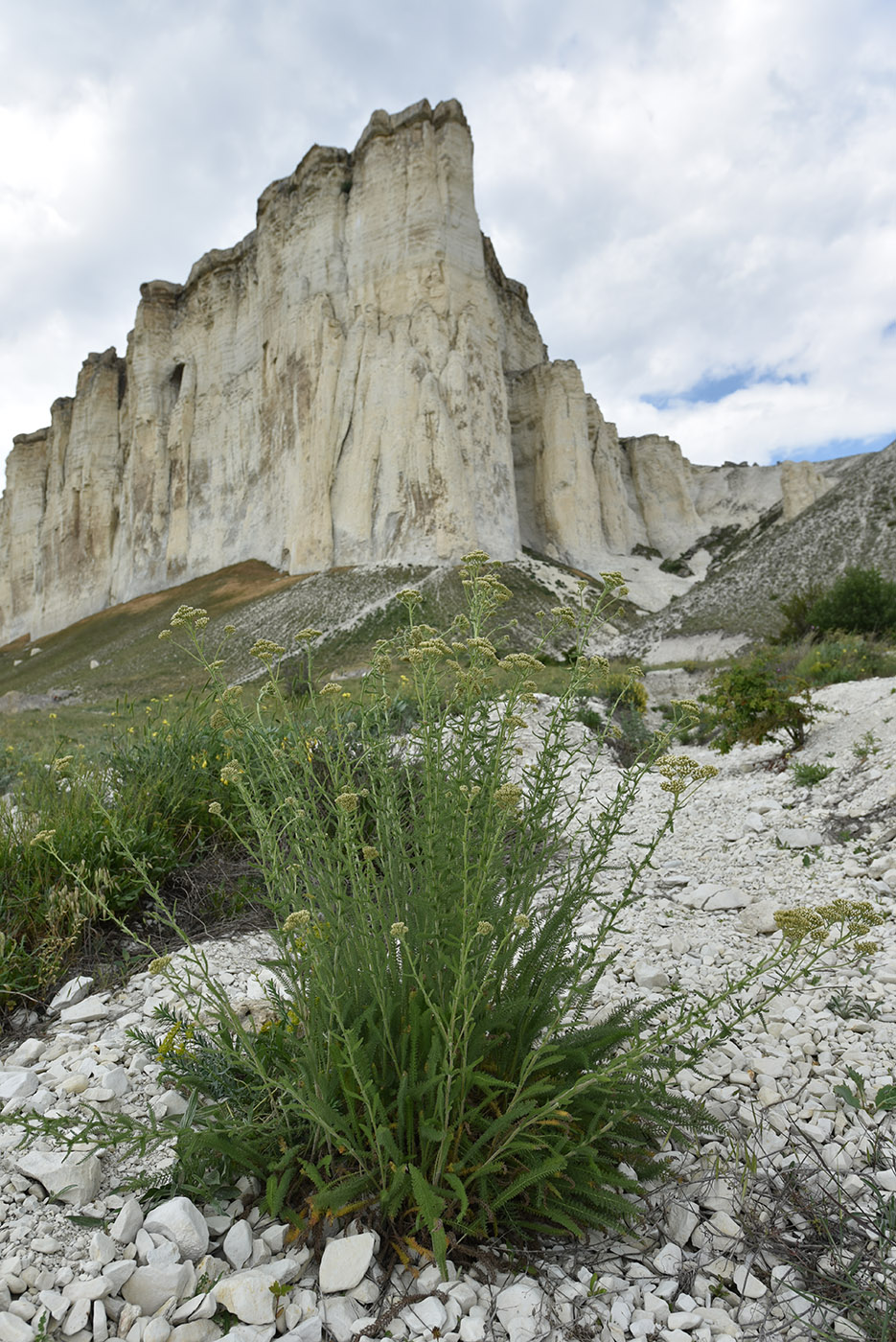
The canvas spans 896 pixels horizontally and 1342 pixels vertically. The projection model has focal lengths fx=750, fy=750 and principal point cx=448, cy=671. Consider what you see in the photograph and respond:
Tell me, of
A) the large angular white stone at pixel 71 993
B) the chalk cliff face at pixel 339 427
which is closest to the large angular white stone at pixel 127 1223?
the large angular white stone at pixel 71 993

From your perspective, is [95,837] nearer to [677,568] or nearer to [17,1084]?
[17,1084]

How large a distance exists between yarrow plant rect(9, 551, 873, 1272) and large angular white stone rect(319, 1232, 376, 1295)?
2.6 inches

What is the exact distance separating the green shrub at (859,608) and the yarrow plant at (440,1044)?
46.0 ft

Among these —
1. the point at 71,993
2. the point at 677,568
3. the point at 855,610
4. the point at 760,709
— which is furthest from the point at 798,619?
the point at 677,568

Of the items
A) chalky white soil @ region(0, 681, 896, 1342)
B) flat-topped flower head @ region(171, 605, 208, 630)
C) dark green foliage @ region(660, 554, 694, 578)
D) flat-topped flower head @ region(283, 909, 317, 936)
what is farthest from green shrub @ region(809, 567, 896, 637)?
dark green foliage @ region(660, 554, 694, 578)

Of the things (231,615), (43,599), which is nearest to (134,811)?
(231,615)

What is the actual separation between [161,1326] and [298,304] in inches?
1565

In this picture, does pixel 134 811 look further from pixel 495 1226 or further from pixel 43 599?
pixel 43 599

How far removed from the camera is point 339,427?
113ft

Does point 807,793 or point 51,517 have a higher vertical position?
point 51,517

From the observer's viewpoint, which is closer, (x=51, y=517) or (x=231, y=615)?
(x=231, y=615)

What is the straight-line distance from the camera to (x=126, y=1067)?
94.8 inches

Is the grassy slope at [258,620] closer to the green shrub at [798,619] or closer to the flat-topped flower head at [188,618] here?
the green shrub at [798,619]

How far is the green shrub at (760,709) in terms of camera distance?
22.0ft
